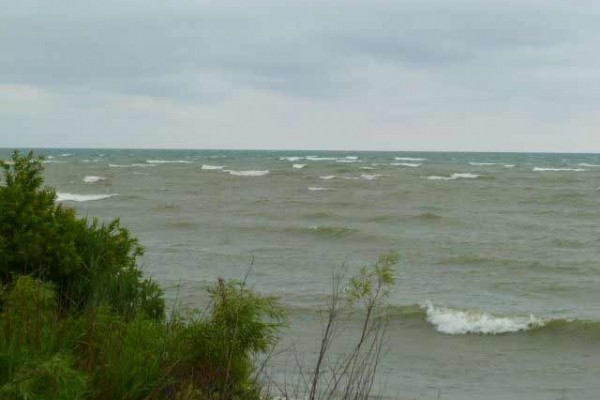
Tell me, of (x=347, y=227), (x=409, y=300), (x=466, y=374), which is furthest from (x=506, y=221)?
(x=466, y=374)

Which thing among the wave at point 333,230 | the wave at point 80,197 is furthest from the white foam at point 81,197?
the wave at point 333,230

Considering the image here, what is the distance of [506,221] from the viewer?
26.8 m

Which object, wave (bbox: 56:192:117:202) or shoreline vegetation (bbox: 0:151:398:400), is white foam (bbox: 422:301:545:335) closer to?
shoreline vegetation (bbox: 0:151:398:400)

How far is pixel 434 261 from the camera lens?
18.1m

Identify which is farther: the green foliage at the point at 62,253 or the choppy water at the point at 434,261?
the choppy water at the point at 434,261

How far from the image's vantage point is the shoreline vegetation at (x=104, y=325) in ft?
13.5

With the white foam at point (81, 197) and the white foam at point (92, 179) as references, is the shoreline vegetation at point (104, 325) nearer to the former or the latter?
the white foam at point (81, 197)

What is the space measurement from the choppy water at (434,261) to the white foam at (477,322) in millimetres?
27

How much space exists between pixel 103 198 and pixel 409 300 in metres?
25.5

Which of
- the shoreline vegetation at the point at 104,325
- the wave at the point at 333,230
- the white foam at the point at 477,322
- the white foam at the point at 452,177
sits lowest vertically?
the white foam at the point at 477,322

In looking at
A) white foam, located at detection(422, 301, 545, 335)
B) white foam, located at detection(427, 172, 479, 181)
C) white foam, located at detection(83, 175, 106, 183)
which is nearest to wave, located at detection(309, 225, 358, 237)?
white foam, located at detection(422, 301, 545, 335)

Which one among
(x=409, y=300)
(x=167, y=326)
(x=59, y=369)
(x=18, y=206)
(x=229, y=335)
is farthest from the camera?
(x=409, y=300)

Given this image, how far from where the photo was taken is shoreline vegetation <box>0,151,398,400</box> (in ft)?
13.5

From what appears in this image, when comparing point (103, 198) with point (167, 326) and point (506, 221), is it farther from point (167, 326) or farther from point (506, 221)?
point (167, 326)
